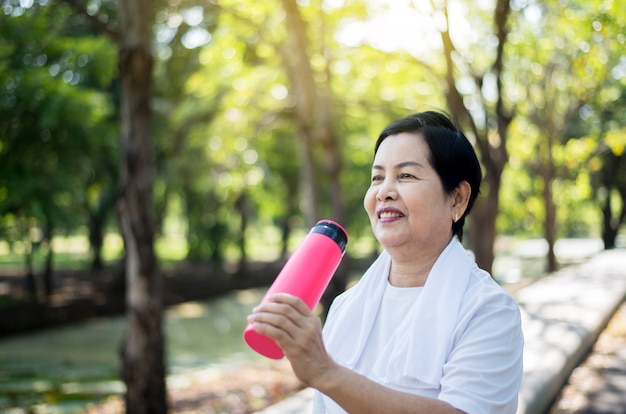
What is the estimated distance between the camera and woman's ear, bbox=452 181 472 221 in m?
1.97

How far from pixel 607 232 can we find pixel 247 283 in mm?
14855

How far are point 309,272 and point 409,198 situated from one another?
386 millimetres

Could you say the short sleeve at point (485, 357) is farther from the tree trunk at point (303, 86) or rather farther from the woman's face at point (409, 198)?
the tree trunk at point (303, 86)

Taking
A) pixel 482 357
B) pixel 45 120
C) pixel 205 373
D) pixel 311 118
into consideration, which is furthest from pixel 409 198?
pixel 45 120

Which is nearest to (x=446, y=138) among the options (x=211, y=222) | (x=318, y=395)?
(x=318, y=395)

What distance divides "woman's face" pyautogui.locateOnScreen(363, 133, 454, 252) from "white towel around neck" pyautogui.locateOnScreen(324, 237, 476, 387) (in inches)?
3.6

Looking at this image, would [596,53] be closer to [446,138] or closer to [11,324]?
[446,138]

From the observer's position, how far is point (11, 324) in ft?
61.2

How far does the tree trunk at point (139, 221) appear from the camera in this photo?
6711mm

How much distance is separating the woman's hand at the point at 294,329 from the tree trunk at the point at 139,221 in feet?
18.5

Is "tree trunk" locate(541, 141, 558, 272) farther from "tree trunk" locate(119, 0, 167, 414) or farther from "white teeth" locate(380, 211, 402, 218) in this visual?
"white teeth" locate(380, 211, 402, 218)

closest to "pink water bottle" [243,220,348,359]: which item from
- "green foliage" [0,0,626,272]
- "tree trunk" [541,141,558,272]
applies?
"green foliage" [0,0,626,272]

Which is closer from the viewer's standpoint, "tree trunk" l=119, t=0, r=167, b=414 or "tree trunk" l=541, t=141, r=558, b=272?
"tree trunk" l=119, t=0, r=167, b=414

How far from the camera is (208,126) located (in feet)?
54.1
